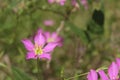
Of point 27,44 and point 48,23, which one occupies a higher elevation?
point 48,23

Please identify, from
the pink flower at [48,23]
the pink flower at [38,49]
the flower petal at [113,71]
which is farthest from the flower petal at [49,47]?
the pink flower at [48,23]

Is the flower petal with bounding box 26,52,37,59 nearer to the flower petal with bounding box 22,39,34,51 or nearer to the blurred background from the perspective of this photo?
the flower petal with bounding box 22,39,34,51

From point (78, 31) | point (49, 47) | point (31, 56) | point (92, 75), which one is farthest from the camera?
point (78, 31)

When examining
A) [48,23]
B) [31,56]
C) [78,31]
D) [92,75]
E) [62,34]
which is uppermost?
[48,23]

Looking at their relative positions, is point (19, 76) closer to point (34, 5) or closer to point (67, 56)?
point (34, 5)

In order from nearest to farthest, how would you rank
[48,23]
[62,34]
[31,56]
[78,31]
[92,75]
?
[92,75] < [31,56] < [78,31] < [62,34] < [48,23]

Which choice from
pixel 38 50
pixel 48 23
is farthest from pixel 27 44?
pixel 48 23

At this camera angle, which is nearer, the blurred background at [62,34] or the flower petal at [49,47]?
the flower petal at [49,47]

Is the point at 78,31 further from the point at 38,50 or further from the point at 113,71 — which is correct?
the point at 113,71

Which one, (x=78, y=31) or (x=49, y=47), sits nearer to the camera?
(x=49, y=47)

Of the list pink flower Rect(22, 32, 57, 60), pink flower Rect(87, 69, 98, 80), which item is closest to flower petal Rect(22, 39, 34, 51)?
pink flower Rect(22, 32, 57, 60)

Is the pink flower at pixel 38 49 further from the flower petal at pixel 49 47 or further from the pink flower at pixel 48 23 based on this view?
the pink flower at pixel 48 23
